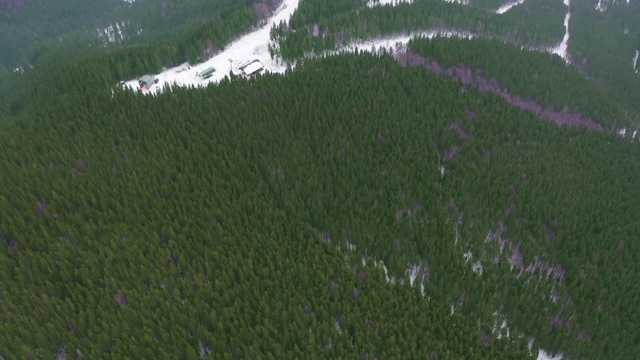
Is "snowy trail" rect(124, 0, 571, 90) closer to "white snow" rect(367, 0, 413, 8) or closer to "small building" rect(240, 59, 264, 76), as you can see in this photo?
"white snow" rect(367, 0, 413, 8)

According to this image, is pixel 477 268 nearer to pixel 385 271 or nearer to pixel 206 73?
pixel 385 271

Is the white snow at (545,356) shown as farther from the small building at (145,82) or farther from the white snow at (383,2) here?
the white snow at (383,2)

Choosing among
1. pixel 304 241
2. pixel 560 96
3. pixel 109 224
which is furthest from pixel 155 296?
pixel 560 96

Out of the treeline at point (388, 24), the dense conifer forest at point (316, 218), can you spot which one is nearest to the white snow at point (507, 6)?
the treeline at point (388, 24)

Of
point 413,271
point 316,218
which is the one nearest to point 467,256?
point 413,271

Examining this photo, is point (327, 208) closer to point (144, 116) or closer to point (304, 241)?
point (304, 241)

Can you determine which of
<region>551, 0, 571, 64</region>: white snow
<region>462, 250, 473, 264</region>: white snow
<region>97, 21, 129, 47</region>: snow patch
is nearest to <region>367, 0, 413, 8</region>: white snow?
<region>551, 0, 571, 64</region>: white snow
